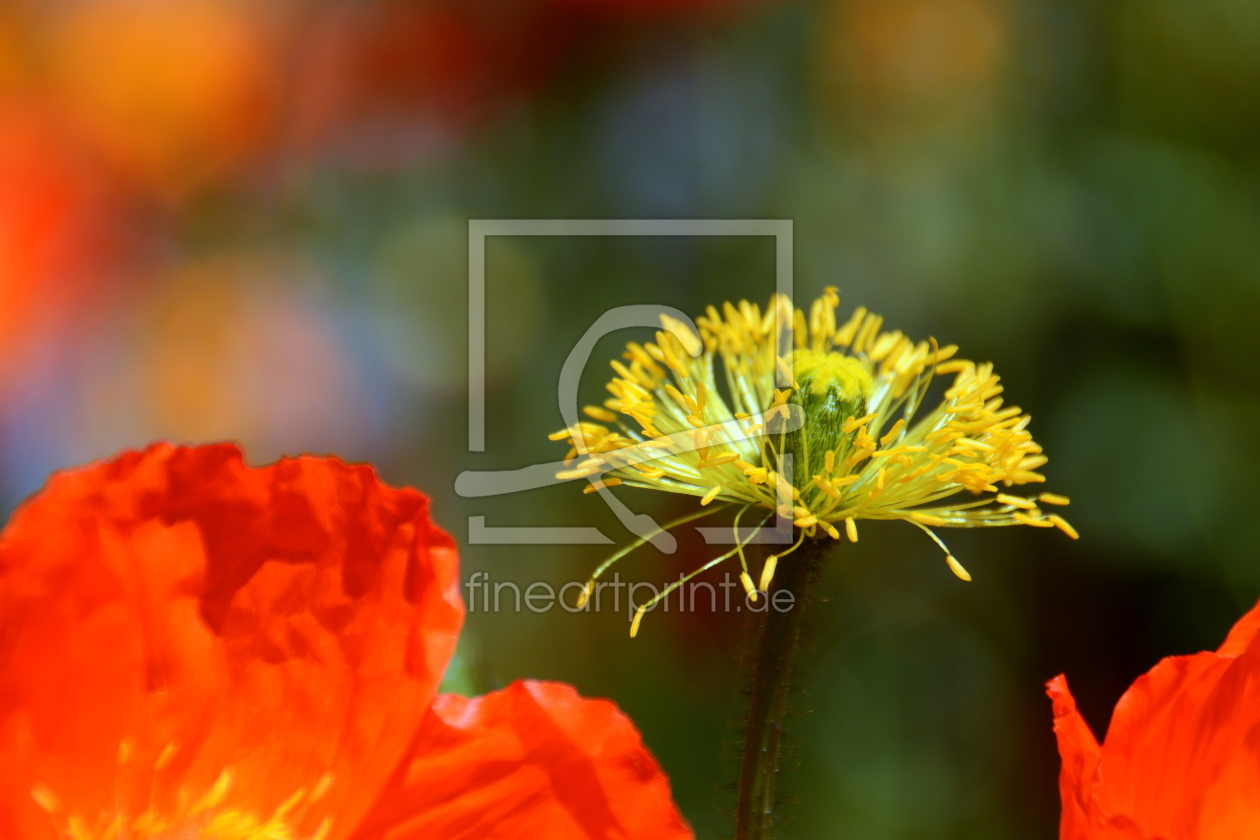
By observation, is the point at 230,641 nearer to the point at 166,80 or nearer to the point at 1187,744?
the point at 1187,744

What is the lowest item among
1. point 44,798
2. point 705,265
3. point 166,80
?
point 44,798

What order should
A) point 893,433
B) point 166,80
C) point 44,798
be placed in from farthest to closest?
point 166,80 < point 893,433 < point 44,798

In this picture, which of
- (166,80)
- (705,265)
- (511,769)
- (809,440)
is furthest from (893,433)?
(166,80)

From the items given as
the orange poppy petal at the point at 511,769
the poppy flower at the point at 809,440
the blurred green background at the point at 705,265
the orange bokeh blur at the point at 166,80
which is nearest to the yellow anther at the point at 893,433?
the poppy flower at the point at 809,440

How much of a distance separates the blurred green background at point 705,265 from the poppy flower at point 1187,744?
0.47 m

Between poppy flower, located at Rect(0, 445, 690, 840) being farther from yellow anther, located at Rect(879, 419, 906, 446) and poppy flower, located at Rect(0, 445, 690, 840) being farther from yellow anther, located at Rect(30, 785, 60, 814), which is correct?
yellow anther, located at Rect(879, 419, 906, 446)

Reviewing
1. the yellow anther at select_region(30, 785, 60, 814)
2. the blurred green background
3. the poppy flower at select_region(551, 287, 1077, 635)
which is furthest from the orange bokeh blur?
the yellow anther at select_region(30, 785, 60, 814)

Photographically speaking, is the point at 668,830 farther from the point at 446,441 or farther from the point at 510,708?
the point at 446,441

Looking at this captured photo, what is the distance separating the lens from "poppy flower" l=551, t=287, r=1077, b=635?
30 cm

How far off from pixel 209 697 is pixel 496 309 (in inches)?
24.9

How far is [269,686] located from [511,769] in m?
0.05

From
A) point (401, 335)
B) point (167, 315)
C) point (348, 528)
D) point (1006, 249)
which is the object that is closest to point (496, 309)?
point (401, 335)

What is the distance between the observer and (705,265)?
83 centimetres

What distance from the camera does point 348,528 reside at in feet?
0.77
